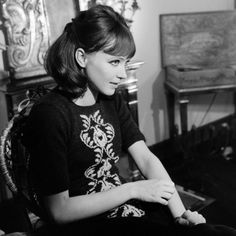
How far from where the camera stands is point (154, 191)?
120 centimetres

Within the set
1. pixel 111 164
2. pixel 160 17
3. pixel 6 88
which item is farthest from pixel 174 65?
pixel 111 164

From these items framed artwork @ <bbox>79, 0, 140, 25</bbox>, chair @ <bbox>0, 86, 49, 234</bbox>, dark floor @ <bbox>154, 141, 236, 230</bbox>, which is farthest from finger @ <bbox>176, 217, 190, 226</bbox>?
framed artwork @ <bbox>79, 0, 140, 25</bbox>

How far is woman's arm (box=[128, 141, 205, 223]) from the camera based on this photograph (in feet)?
4.26

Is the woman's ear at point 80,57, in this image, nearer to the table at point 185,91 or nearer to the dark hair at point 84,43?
the dark hair at point 84,43

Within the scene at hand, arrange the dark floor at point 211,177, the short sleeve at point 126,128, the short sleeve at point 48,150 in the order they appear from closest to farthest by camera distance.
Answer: the short sleeve at point 48,150 < the short sleeve at point 126,128 < the dark floor at point 211,177

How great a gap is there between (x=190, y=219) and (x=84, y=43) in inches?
26.4

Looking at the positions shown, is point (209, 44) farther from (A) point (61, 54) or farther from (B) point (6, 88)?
(A) point (61, 54)

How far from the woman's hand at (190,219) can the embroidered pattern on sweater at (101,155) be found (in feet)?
0.55

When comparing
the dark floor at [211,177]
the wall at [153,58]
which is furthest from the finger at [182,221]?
the wall at [153,58]

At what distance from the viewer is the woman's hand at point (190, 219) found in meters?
1.17

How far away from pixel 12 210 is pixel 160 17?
6.44 ft

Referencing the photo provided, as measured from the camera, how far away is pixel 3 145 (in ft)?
4.36

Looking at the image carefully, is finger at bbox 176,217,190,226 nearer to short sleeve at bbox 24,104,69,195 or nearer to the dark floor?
short sleeve at bbox 24,104,69,195

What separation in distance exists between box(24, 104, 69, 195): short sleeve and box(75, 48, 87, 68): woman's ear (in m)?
0.18
